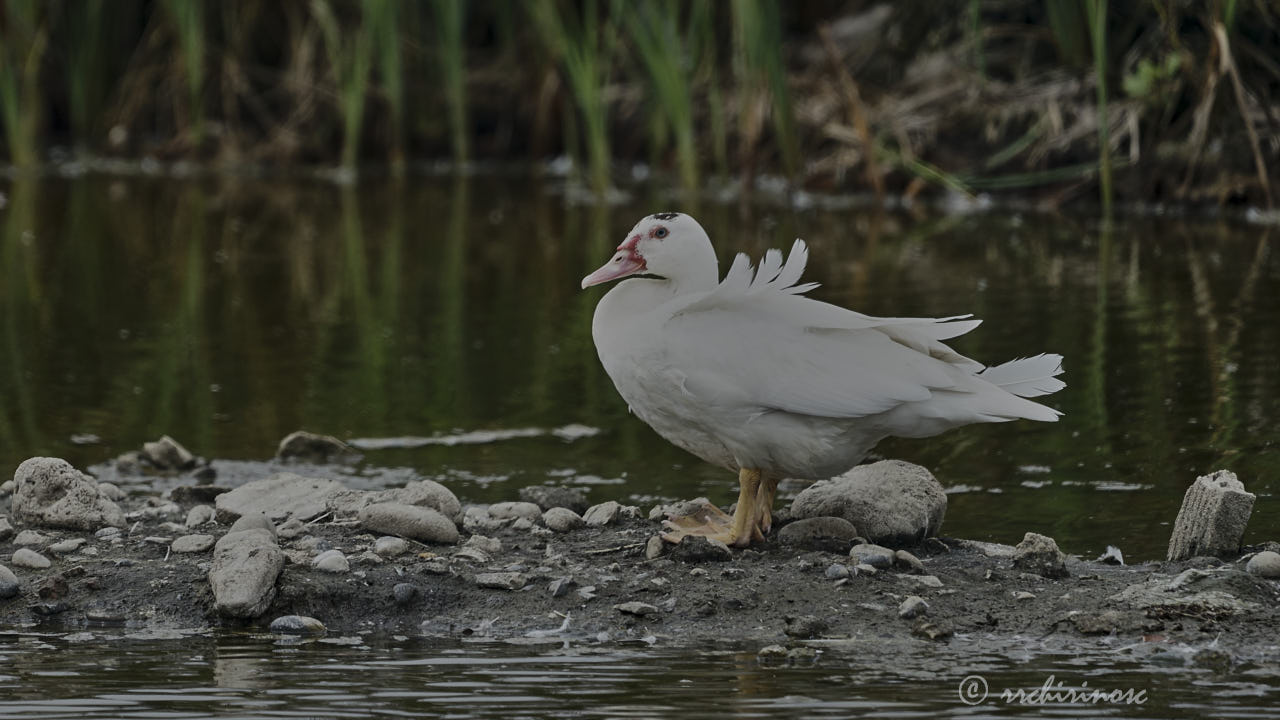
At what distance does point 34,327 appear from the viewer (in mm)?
10539

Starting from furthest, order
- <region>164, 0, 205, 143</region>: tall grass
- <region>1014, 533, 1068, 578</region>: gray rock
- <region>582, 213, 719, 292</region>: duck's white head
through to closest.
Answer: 1. <region>164, 0, 205, 143</region>: tall grass
2. <region>582, 213, 719, 292</region>: duck's white head
3. <region>1014, 533, 1068, 578</region>: gray rock

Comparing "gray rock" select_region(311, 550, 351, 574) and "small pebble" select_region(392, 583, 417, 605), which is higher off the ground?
"gray rock" select_region(311, 550, 351, 574)

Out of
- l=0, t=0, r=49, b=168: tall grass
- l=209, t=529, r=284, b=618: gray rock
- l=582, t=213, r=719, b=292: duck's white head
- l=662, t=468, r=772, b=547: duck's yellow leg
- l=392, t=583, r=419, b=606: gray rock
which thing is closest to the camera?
l=209, t=529, r=284, b=618: gray rock

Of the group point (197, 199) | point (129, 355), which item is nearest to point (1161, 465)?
point (129, 355)

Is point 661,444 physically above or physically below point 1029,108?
below

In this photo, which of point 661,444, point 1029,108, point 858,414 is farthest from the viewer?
point 1029,108

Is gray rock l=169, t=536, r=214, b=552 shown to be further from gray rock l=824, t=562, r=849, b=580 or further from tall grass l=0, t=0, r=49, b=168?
tall grass l=0, t=0, r=49, b=168

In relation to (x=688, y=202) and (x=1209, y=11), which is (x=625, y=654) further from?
(x=688, y=202)

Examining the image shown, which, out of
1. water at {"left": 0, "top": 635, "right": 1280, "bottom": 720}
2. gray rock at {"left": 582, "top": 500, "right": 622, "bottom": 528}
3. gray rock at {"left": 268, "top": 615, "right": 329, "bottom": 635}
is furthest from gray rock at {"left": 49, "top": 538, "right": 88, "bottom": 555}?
gray rock at {"left": 582, "top": 500, "right": 622, "bottom": 528}

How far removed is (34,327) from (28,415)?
8.56 ft

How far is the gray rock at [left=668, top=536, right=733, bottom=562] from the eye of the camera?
5.29 meters

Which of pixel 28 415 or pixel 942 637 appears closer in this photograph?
pixel 942 637

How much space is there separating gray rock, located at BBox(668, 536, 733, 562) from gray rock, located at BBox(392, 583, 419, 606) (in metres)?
0.82

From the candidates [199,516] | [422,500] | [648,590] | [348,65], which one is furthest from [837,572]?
[348,65]
